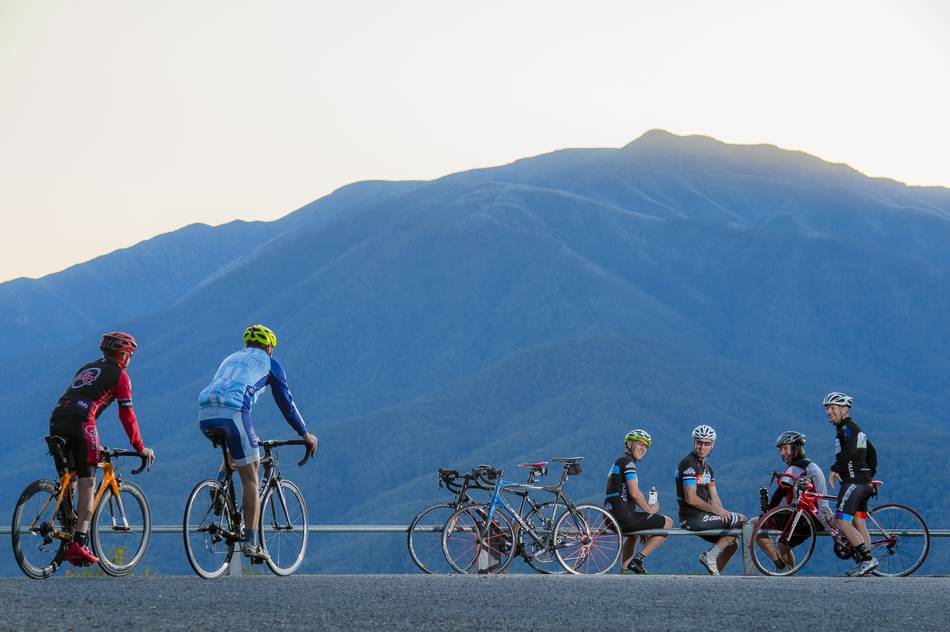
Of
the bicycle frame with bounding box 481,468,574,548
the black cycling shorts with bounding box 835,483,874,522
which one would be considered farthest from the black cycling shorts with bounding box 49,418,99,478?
the black cycling shorts with bounding box 835,483,874,522

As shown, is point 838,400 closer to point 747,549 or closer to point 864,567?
point 864,567

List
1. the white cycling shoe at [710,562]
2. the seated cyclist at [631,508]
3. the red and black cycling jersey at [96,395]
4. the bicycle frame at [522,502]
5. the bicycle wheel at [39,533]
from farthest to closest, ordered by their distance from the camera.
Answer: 1. the white cycling shoe at [710,562]
2. the seated cyclist at [631,508]
3. the bicycle frame at [522,502]
4. the red and black cycling jersey at [96,395]
5. the bicycle wheel at [39,533]

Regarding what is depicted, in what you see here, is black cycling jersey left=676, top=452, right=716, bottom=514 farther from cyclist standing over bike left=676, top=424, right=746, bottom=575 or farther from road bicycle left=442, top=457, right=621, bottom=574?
road bicycle left=442, top=457, right=621, bottom=574

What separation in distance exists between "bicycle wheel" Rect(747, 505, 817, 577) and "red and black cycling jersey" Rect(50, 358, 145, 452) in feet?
21.4

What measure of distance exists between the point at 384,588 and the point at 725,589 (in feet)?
9.06

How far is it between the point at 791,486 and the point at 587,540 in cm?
245

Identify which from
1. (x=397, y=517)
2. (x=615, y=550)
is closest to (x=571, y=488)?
(x=397, y=517)

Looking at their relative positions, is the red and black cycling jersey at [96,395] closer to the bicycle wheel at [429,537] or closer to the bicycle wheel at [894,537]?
the bicycle wheel at [429,537]

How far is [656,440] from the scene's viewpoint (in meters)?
164

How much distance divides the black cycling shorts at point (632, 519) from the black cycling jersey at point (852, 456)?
6.41 ft

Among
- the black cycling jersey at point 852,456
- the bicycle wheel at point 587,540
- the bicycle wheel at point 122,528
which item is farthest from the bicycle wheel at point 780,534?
the bicycle wheel at point 122,528

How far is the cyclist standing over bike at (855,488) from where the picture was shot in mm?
12164

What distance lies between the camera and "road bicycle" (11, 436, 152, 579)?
30.3 ft

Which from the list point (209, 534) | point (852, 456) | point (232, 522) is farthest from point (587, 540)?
point (209, 534)
